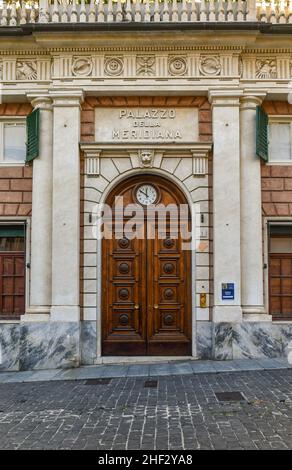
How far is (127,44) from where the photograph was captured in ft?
42.3

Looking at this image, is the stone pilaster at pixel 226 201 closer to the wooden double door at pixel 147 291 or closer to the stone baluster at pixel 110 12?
the wooden double door at pixel 147 291

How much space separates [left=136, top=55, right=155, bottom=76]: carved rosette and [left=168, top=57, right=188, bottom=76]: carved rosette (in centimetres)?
41

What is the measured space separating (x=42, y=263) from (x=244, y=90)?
6.34 metres

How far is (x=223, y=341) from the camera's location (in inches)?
484

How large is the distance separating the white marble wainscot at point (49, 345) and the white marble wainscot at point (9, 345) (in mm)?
288

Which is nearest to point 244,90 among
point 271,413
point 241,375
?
point 241,375

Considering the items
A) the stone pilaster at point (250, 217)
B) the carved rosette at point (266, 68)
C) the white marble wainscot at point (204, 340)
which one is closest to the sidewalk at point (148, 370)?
the white marble wainscot at point (204, 340)

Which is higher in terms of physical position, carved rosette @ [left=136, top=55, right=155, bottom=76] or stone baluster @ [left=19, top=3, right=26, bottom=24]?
stone baluster @ [left=19, top=3, right=26, bottom=24]

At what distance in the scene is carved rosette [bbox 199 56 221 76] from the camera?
513 inches

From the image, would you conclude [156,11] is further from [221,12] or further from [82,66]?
[82,66]

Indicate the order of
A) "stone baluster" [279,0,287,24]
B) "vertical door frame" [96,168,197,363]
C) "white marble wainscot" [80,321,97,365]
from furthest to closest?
"stone baluster" [279,0,287,24] → "vertical door frame" [96,168,197,363] → "white marble wainscot" [80,321,97,365]

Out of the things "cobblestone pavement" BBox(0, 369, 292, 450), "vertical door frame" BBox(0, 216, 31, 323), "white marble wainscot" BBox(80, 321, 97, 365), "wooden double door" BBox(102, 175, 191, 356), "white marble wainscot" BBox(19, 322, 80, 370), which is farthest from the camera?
"vertical door frame" BBox(0, 216, 31, 323)

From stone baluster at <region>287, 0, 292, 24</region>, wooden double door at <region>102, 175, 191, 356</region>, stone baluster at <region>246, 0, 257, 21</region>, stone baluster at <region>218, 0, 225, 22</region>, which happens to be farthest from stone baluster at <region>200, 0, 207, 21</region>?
wooden double door at <region>102, 175, 191, 356</region>

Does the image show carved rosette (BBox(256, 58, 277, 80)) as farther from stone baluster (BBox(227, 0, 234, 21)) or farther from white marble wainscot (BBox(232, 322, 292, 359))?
white marble wainscot (BBox(232, 322, 292, 359))
